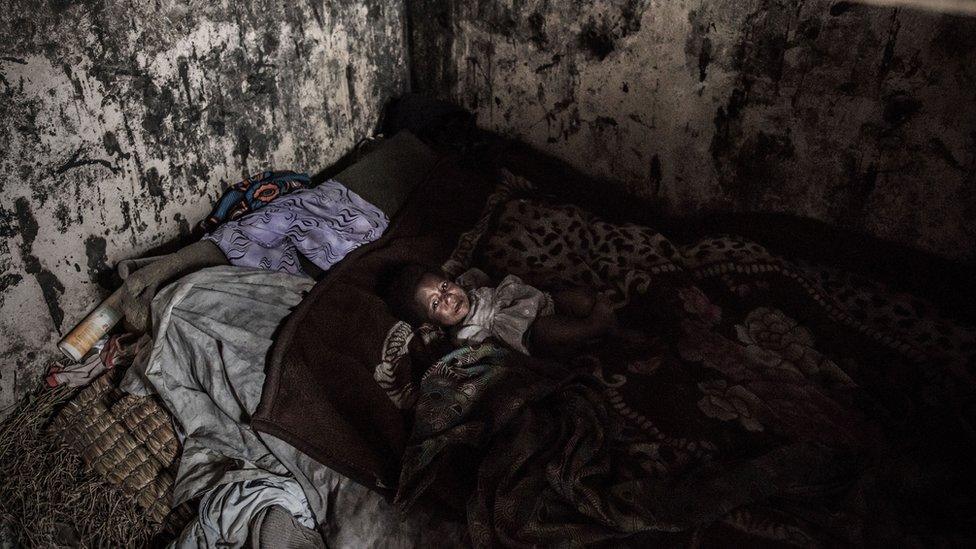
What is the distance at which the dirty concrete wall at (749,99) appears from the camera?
6.69 feet

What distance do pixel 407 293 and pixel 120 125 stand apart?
42.8 inches

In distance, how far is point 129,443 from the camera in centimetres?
203

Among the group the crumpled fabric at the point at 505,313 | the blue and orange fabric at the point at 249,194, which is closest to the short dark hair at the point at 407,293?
the crumpled fabric at the point at 505,313

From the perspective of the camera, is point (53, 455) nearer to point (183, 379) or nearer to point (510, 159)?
point (183, 379)

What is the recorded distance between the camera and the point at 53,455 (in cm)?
203

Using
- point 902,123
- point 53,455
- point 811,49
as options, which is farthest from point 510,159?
point 53,455

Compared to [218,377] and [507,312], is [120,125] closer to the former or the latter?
[218,377]

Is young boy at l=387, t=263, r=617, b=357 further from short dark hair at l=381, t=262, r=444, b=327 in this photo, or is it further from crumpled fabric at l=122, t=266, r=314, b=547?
crumpled fabric at l=122, t=266, r=314, b=547

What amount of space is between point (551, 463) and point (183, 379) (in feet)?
3.90

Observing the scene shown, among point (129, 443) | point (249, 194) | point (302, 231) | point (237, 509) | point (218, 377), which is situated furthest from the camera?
point (249, 194)

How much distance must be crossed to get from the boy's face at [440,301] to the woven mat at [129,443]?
901mm

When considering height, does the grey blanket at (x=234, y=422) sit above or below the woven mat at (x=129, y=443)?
above

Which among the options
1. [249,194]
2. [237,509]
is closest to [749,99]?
[249,194]

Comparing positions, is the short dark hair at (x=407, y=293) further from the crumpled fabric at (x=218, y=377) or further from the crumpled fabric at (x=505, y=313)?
the crumpled fabric at (x=218, y=377)
